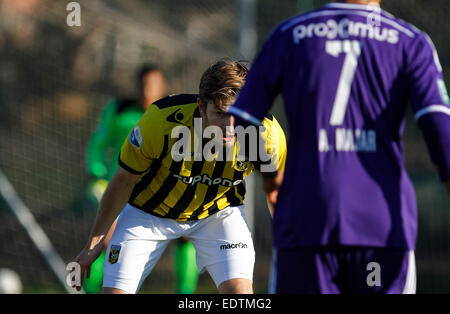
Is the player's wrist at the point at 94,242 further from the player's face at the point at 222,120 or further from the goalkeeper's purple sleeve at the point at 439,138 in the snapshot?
the goalkeeper's purple sleeve at the point at 439,138

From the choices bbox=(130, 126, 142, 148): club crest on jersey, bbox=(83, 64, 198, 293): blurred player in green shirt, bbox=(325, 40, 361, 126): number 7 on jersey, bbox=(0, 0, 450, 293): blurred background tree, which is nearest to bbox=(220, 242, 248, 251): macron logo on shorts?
bbox=(130, 126, 142, 148): club crest on jersey

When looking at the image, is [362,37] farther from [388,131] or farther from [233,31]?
[233,31]

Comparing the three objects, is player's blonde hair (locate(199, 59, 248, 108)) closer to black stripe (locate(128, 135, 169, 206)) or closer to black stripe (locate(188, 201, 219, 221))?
black stripe (locate(128, 135, 169, 206))

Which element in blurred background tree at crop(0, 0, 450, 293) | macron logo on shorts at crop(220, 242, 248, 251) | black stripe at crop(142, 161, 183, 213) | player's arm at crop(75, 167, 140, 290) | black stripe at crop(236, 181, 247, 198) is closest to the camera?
player's arm at crop(75, 167, 140, 290)

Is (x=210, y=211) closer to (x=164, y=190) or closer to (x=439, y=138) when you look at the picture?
(x=164, y=190)

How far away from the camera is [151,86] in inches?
242

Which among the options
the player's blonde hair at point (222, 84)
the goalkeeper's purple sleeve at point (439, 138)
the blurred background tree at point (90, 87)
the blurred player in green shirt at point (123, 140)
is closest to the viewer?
the goalkeeper's purple sleeve at point (439, 138)

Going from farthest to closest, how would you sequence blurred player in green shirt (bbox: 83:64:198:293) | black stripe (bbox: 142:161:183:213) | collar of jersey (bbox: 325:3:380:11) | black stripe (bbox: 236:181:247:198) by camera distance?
blurred player in green shirt (bbox: 83:64:198:293) → black stripe (bbox: 236:181:247:198) → black stripe (bbox: 142:161:183:213) → collar of jersey (bbox: 325:3:380:11)

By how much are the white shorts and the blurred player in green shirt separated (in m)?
2.16

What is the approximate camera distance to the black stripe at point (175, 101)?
3510mm

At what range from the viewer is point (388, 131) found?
7.81 ft

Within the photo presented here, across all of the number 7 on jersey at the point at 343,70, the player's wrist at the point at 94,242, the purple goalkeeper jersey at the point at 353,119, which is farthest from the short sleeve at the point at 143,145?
the number 7 on jersey at the point at 343,70

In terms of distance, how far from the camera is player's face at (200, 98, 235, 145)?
3.20 m

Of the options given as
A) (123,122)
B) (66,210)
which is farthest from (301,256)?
(66,210)
